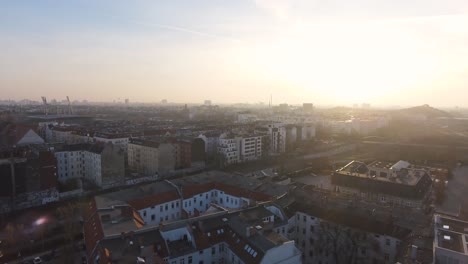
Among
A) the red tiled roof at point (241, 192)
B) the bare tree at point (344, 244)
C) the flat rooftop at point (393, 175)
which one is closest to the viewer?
the bare tree at point (344, 244)

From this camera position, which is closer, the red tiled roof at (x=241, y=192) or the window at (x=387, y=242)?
the window at (x=387, y=242)

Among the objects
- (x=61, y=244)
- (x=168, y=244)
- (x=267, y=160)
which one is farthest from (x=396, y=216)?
(x=267, y=160)

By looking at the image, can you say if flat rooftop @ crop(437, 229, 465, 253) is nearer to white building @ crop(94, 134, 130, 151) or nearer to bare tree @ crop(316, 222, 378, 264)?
bare tree @ crop(316, 222, 378, 264)

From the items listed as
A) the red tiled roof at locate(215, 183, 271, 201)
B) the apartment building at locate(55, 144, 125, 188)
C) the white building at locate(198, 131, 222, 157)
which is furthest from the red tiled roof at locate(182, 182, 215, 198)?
the white building at locate(198, 131, 222, 157)

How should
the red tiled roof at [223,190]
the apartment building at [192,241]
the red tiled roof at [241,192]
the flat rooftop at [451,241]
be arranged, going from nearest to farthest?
the flat rooftop at [451,241] → the apartment building at [192,241] → the red tiled roof at [241,192] → the red tiled roof at [223,190]

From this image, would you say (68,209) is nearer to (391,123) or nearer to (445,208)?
(445,208)

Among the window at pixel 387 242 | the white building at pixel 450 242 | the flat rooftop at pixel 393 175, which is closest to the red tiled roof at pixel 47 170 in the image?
the flat rooftop at pixel 393 175

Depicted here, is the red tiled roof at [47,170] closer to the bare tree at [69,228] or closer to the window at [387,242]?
the bare tree at [69,228]
